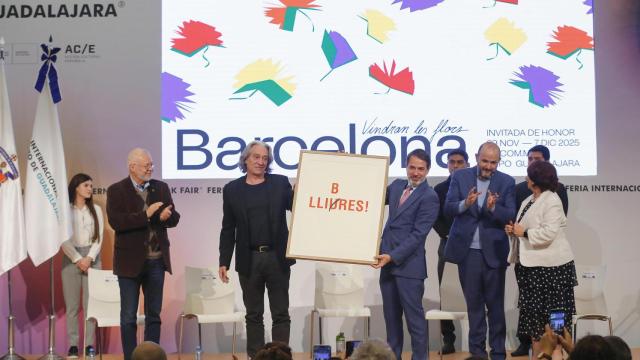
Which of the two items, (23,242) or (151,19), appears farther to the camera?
(151,19)

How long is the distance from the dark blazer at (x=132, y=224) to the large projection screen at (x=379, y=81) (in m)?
1.73

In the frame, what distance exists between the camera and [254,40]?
7.80m

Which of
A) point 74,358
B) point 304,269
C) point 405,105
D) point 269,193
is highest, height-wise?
point 405,105

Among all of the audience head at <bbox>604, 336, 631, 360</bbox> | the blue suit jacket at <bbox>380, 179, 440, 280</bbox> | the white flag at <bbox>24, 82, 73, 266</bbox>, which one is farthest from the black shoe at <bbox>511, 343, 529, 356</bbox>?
the audience head at <bbox>604, 336, 631, 360</bbox>

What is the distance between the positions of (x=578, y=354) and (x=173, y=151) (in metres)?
5.40

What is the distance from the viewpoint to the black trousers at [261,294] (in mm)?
5801

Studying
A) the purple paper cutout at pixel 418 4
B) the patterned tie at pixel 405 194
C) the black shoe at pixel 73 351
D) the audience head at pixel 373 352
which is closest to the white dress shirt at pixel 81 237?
the black shoe at pixel 73 351

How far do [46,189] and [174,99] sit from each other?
1.45 m

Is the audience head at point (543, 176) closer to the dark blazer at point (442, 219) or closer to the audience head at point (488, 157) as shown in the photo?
the audience head at point (488, 157)

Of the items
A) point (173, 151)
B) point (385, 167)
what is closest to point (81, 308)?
point (173, 151)

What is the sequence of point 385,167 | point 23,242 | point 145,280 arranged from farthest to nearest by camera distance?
point 23,242 < point 145,280 < point 385,167

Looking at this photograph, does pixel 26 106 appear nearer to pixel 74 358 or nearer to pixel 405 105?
pixel 74 358

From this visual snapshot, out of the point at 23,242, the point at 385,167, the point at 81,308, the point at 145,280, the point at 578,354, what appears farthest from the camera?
the point at 81,308

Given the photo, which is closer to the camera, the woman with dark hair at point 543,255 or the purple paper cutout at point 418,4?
the woman with dark hair at point 543,255
